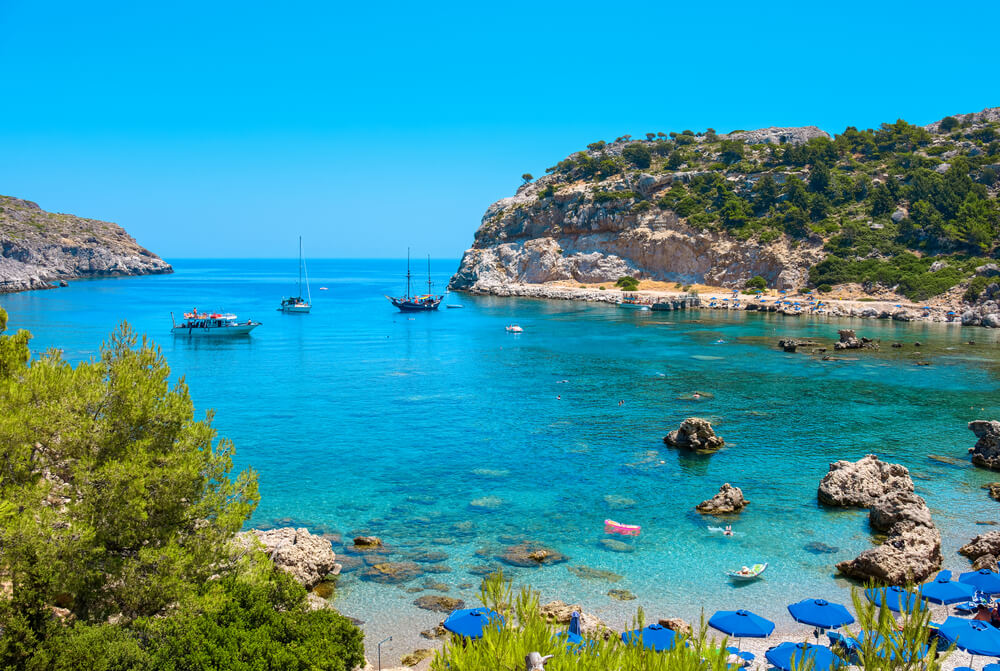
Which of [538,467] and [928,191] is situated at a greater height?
[928,191]

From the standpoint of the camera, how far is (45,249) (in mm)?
165625

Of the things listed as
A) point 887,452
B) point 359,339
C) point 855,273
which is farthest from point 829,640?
point 855,273

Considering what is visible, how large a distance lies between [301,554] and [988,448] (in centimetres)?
3069

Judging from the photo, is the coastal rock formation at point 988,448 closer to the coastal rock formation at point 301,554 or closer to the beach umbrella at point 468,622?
the beach umbrella at point 468,622

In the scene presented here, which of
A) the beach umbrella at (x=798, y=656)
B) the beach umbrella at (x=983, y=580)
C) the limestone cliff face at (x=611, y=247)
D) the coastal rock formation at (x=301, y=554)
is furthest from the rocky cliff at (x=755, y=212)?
the coastal rock formation at (x=301, y=554)

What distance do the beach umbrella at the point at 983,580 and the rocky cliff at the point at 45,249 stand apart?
155 m

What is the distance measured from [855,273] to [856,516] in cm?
8358

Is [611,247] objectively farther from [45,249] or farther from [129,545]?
[45,249]

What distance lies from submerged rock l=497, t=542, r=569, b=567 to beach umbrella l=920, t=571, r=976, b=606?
33.1ft

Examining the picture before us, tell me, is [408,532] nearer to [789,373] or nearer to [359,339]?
[789,373]

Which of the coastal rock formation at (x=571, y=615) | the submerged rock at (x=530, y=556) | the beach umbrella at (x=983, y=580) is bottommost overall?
the submerged rock at (x=530, y=556)

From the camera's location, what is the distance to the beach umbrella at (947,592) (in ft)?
58.5

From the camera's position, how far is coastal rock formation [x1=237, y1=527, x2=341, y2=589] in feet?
66.9

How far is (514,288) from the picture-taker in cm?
13800
